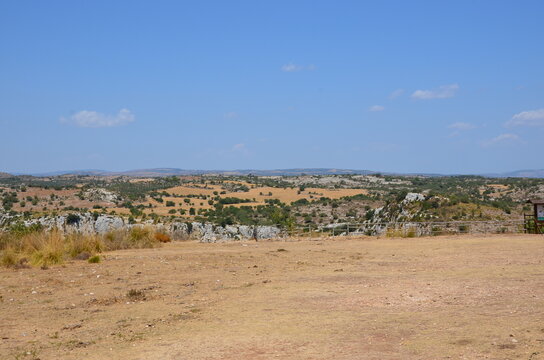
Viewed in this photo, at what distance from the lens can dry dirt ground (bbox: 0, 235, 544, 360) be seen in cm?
926

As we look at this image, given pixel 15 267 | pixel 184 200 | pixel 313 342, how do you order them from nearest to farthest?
pixel 313 342 → pixel 15 267 → pixel 184 200

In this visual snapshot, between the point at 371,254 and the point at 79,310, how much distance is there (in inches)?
563

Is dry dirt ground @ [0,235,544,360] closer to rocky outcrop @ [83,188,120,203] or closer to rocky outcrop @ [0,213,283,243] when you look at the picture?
rocky outcrop @ [0,213,283,243]

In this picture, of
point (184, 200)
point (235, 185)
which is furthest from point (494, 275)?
point (235, 185)

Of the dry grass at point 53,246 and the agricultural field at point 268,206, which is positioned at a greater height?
the dry grass at point 53,246

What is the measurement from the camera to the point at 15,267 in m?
20.4

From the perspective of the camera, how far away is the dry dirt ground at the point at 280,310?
9.26 meters

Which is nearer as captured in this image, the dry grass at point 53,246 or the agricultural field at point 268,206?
the dry grass at point 53,246

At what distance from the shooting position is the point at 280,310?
40.6 feet

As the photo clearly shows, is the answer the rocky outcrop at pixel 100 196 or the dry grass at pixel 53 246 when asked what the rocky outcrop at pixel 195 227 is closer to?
the dry grass at pixel 53 246

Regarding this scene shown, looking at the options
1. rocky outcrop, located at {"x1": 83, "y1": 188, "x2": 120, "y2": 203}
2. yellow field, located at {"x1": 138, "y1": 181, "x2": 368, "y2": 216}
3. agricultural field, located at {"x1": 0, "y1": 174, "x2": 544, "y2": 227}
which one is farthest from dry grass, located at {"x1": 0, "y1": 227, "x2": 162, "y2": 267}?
rocky outcrop, located at {"x1": 83, "y1": 188, "x2": 120, "y2": 203}

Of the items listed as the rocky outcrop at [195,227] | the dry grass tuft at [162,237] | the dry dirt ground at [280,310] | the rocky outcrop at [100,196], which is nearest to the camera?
the dry dirt ground at [280,310]

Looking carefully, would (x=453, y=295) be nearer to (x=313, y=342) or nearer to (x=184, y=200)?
(x=313, y=342)

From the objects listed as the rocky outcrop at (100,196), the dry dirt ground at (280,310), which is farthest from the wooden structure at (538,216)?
the rocky outcrop at (100,196)
